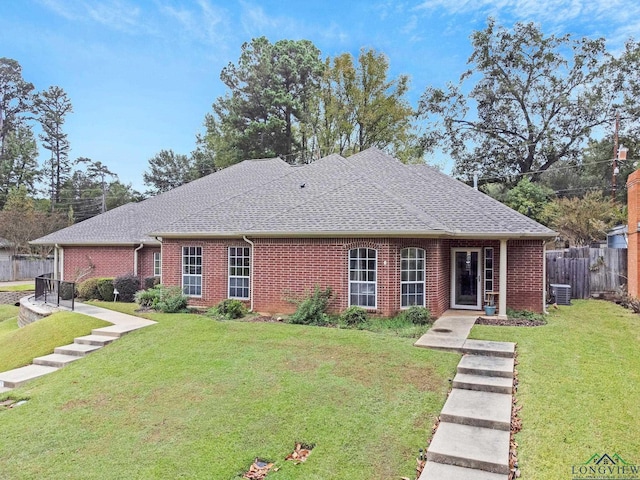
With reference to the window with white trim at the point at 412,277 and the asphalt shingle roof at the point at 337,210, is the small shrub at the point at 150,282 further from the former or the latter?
the window with white trim at the point at 412,277

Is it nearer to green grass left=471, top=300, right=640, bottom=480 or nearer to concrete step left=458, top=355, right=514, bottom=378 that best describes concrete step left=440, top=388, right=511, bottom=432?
green grass left=471, top=300, right=640, bottom=480

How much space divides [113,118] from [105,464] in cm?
2823

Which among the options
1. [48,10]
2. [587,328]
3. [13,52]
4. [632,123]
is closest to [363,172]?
[587,328]

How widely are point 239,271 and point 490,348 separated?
27.5 feet

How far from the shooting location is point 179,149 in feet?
159

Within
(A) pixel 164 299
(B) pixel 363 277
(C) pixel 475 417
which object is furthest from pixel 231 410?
(A) pixel 164 299

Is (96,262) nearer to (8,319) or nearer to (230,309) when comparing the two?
(8,319)

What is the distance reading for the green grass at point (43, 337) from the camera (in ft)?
35.0

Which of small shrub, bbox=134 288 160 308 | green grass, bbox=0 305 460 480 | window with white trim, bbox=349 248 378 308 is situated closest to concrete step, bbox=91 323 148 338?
green grass, bbox=0 305 460 480

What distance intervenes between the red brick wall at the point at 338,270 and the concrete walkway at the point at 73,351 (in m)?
2.71

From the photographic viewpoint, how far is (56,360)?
385 inches

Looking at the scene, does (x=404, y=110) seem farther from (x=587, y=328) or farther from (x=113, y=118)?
(x=587, y=328)

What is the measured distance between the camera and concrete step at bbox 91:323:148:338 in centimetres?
1093

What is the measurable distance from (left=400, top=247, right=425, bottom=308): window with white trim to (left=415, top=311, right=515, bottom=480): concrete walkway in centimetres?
287
